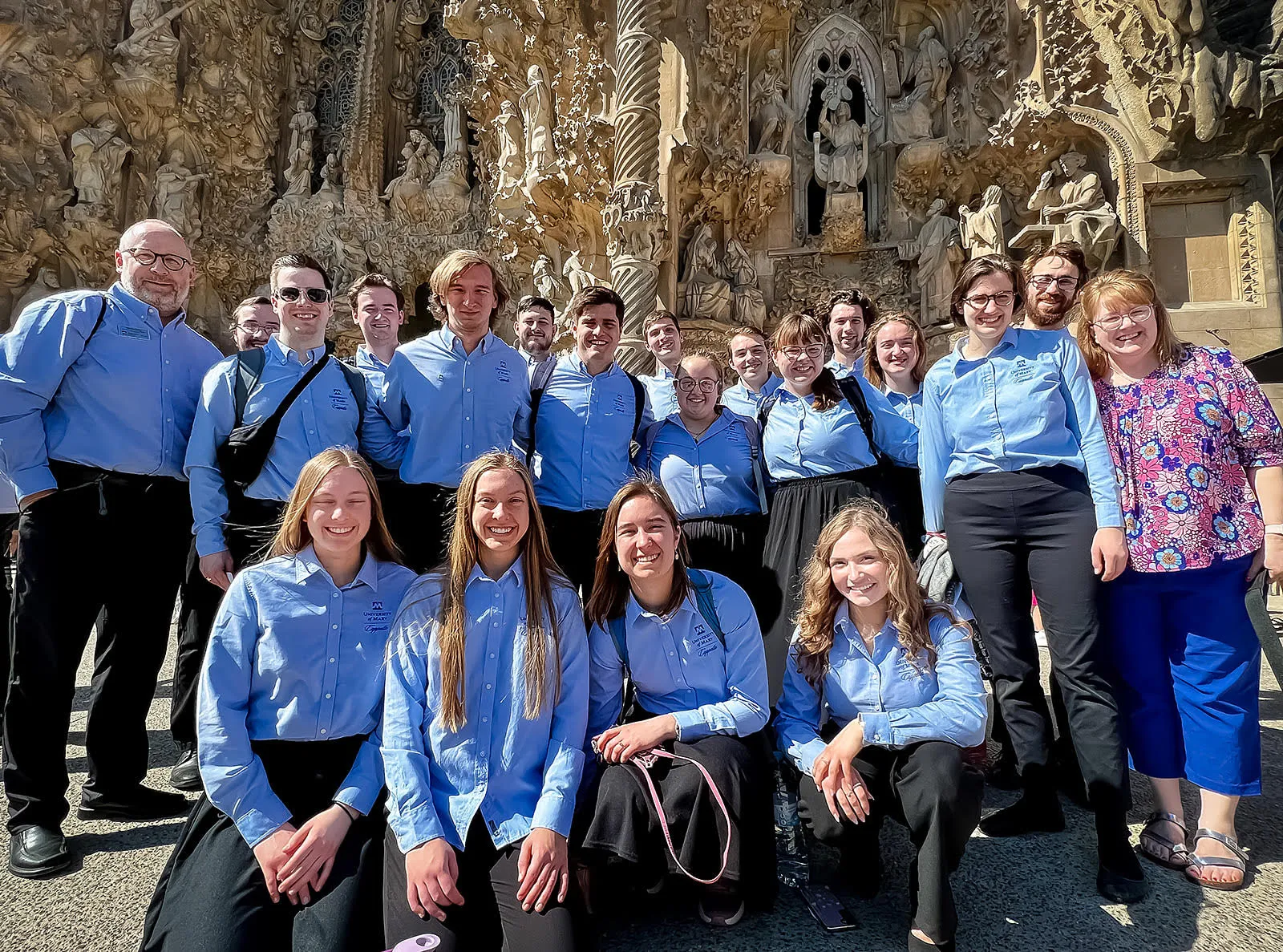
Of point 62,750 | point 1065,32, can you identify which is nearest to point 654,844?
point 62,750

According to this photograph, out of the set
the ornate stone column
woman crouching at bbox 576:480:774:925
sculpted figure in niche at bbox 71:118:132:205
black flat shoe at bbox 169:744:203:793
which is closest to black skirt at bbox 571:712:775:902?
woman crouching at bbox 576:480:774:925

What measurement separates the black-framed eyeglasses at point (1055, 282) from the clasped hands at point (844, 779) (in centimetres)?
172

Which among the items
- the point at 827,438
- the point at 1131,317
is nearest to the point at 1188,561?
the point at 1131,317

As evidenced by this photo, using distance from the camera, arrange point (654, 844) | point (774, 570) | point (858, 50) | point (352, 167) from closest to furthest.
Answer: point (654, 844) → point (774, 570) → point (858, 50) → point (352, 167)

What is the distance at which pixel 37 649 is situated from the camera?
2.14 meters

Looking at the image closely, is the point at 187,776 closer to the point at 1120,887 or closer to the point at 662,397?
the point at 662,397

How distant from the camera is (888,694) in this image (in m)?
1.89

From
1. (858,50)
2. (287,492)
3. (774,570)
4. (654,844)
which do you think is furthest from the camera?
(858,50)

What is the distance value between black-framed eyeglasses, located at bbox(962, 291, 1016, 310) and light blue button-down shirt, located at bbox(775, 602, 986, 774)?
3.62 feet

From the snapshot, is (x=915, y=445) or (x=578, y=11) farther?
(x=578, y=11)

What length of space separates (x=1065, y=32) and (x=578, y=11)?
18.6 ft

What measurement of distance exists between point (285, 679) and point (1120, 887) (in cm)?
228

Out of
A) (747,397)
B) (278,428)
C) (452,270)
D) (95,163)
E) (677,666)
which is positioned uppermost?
(95,163)

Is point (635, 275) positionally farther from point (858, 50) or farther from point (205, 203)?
point (205, 203)
